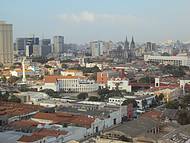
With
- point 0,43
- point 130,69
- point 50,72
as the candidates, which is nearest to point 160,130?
point 50,72

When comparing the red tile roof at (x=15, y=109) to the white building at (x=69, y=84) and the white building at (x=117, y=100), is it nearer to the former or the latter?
the white building at (x=117, y=100)

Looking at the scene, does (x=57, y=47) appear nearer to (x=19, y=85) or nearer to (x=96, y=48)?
(x=96, y=48)

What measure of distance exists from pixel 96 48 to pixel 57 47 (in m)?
6.67

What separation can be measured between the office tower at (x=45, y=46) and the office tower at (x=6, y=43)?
40.5 feet

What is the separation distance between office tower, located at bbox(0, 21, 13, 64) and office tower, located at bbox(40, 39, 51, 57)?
12.4 m

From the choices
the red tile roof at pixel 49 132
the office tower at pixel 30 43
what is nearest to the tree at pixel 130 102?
the red tile roof at pixel 49 132

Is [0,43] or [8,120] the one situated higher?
[0,43]

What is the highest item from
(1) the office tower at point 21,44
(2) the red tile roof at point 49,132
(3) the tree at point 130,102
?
(1) the office tower at point 21,44

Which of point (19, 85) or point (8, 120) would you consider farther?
point (19, 85)

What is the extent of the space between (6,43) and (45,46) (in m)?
15.1

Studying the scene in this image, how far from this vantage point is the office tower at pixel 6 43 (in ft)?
98.0

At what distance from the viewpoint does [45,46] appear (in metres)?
45.2

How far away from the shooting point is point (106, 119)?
10164 mm

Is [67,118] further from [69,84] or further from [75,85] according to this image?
[69,84]
